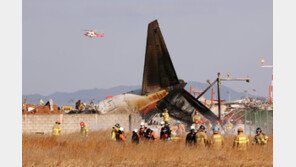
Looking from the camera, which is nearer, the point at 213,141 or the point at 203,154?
the point at 203,154

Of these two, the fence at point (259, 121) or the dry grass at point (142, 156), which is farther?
the fence at point (259, 121)

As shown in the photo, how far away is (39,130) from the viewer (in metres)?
38.3

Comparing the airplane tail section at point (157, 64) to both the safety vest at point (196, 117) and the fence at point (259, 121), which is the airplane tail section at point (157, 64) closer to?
the safety vest at point (196, 117)

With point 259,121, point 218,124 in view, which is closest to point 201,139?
point 259,121

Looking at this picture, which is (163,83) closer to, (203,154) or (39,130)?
(39,130)

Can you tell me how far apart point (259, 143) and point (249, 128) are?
50.6ft

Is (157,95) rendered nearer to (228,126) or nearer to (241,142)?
(228,126)

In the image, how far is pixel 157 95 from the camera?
41.4m

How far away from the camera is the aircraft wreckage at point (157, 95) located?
1603 inches

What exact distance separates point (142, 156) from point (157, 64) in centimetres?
1999

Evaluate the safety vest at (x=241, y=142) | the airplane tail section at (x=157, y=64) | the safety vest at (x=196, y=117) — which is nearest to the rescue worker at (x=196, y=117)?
the safety vest at (x=196, y=117)
